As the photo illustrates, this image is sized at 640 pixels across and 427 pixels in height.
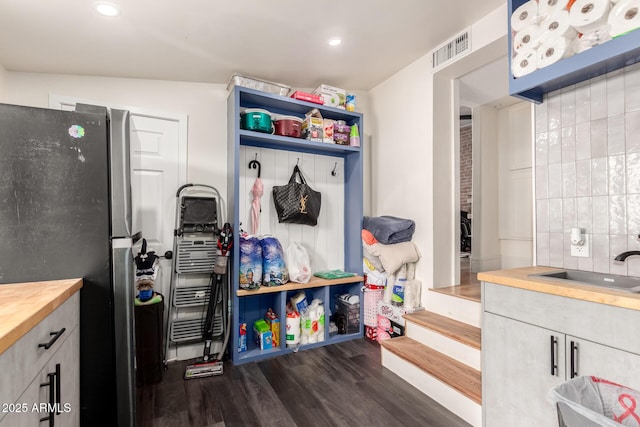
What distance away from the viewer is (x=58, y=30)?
2021mm

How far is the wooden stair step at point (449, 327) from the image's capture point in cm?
212

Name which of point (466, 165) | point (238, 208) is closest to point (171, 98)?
point (238, 208)

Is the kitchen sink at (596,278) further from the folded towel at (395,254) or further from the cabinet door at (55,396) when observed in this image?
the cabinet door at (55,396)

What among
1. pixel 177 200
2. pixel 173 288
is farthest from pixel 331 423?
pixel 177 200

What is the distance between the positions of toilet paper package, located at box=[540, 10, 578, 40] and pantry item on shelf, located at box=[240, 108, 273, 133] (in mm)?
1971

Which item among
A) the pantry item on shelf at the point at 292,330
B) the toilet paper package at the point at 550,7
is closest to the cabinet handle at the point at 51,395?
the pantry item on shelf at the point at 292,330

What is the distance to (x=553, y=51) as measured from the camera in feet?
5.26

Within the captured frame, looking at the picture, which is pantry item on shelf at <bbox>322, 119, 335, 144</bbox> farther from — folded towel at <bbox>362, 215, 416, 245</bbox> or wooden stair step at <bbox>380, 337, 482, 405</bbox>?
wooden stair step at <bbox>380, 337, 482, 405</bbox>

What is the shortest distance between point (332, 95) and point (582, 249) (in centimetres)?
230

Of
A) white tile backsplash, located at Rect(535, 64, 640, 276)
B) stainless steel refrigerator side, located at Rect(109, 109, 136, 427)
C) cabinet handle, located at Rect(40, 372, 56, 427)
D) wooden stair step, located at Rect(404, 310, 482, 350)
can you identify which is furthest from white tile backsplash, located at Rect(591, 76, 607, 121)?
cabinet handle, located at Rect(40, 372, 56, 427)

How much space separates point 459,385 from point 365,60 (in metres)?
2.61

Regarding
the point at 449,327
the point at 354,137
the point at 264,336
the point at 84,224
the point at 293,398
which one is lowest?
the point at 293,398

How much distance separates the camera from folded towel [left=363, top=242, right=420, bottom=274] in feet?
9.18

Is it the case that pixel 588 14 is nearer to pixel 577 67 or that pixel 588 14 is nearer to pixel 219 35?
pixel 577 67
